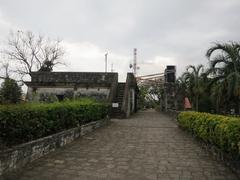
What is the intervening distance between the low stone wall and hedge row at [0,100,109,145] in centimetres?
26

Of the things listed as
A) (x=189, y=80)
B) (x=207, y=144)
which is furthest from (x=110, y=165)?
(x=189, y=80)

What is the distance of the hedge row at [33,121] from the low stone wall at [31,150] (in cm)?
26

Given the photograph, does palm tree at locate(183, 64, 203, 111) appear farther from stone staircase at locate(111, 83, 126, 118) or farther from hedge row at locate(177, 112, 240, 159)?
hedge row at locate(177, 112, 240, 159)

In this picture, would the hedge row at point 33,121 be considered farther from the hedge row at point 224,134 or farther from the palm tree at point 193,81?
the palm tree at point 193,81

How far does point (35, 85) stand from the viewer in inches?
880

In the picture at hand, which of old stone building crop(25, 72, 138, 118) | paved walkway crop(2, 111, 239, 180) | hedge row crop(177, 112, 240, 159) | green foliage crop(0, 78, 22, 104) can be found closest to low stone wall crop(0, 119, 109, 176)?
paved walkway crop(2, 111, 239, 180)

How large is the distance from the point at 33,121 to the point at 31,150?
0.75 metres

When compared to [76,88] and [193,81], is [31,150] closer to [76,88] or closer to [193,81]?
[76,88]

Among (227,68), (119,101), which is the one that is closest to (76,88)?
(119,101)

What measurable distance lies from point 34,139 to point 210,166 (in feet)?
14.3

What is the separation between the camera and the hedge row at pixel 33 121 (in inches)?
227

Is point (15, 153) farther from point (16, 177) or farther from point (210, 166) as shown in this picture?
point (210, 166)

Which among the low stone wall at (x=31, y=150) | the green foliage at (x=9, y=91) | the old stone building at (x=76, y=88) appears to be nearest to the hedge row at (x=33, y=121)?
the low stone wall at (x=31, y=150)

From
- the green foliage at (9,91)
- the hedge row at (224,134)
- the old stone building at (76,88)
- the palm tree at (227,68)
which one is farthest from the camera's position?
the old stone building at (76,88)
